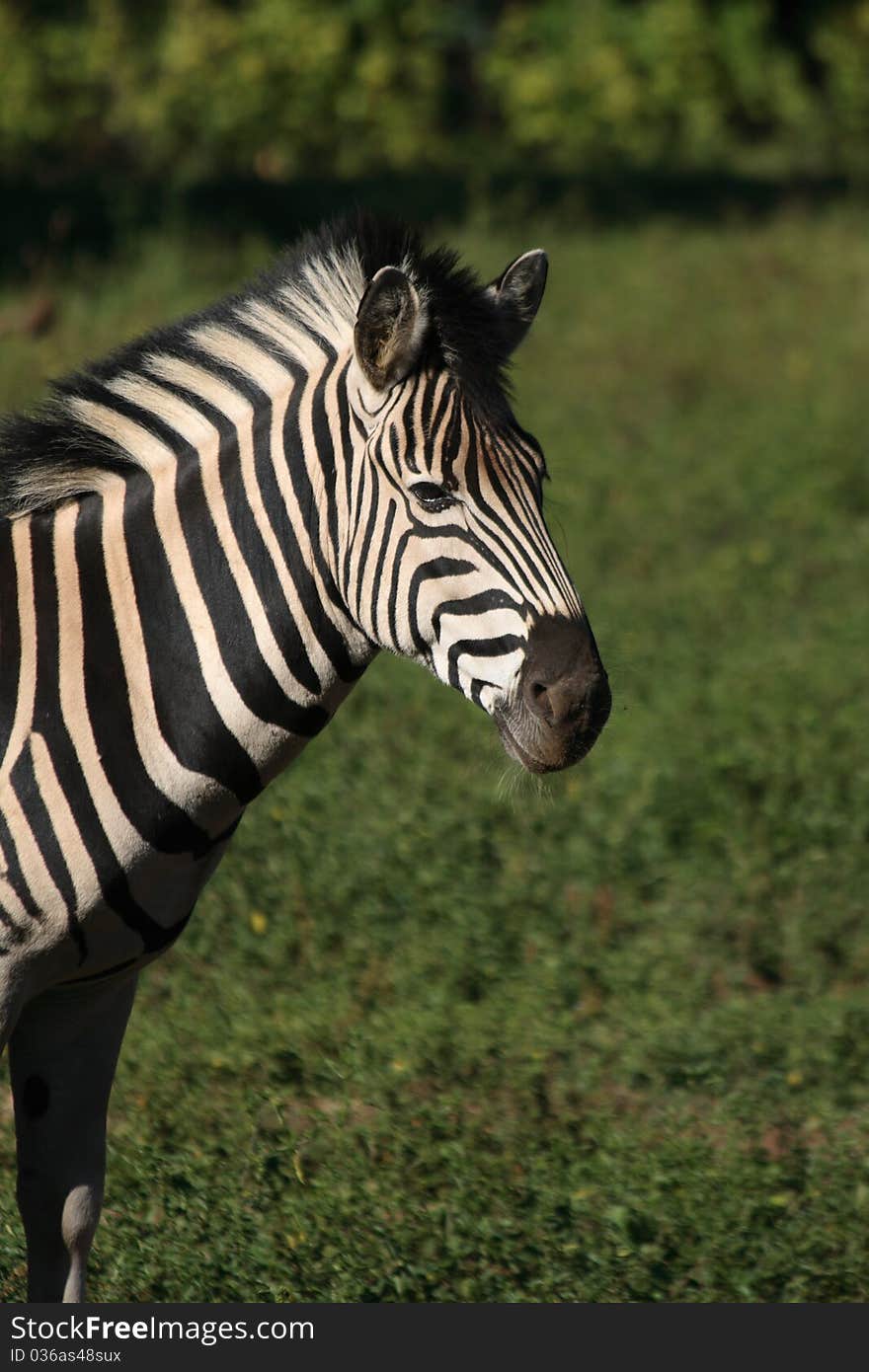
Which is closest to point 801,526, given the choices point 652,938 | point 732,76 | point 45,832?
point 652,938

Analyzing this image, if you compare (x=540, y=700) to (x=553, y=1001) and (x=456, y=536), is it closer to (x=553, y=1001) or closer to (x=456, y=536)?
(x=456, y=536)

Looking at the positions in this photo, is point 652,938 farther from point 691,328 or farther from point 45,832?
point 691,328

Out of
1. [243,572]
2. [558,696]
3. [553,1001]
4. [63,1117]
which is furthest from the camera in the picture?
[553,1001]

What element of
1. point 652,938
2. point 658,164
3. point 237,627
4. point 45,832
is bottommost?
point 652,938

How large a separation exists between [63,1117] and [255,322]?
166 centimetres

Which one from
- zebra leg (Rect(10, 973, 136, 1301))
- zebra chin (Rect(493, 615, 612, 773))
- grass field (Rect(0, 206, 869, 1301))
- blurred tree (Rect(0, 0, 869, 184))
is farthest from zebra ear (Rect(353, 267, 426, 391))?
blurred tree (Rect(0, 0, 869, 184))

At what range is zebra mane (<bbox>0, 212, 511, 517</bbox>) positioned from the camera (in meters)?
3.00

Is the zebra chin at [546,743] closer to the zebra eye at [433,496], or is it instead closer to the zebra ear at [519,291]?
the zebra eye at [433,496]

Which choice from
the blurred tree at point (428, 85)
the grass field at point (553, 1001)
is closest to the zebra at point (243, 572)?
the grass field at point (553, 1001)

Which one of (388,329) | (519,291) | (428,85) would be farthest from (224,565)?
(428,85)

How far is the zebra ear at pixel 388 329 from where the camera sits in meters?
2.78

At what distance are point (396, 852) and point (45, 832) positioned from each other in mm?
3041

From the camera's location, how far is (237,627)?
3037 mm

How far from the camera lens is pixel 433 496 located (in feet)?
9.41
